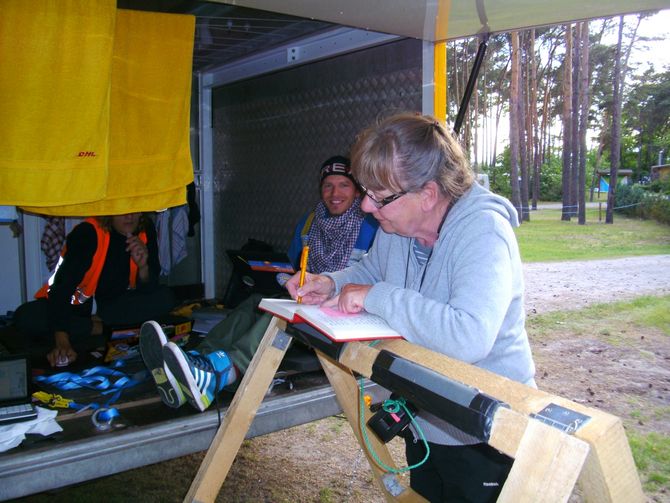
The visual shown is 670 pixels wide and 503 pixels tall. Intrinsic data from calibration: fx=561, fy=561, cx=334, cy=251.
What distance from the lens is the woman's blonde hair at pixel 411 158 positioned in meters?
1.58

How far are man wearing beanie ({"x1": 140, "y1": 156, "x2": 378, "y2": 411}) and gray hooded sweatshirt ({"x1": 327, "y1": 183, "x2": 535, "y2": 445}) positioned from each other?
1.16 m

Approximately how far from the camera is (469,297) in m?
1.36

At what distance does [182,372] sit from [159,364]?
0.82 feet

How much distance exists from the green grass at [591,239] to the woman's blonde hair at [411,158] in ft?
44.7

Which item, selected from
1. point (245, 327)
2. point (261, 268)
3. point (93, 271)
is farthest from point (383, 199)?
point (93, 271)

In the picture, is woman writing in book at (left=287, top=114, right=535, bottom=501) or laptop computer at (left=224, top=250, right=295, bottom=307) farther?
laptop computer at (left=224, top=250, right=295, bottom=307)

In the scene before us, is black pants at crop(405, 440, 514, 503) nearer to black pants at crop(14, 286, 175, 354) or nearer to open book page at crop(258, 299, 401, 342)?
open book page at crop(258, 299, 401, 342)

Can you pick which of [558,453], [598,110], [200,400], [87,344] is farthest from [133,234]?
[598,110]

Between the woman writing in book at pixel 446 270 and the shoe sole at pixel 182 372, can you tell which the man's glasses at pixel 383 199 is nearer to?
the woman writing in book at pixel 446 270

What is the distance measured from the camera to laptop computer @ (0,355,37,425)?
7.73ft

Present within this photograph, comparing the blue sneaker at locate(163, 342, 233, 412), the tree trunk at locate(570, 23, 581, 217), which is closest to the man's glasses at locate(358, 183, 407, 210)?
the blue sneaker at locate(163, 342, 233, 412)

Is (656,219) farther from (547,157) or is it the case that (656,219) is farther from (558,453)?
(558,453)

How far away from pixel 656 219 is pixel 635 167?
5897 mm

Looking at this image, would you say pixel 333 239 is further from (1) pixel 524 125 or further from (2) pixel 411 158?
(1) pixel 524 125
